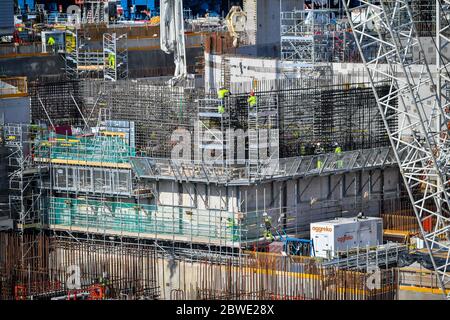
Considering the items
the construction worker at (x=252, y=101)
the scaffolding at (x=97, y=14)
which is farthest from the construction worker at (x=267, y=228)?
the scaffolding at (x=97, y=14)

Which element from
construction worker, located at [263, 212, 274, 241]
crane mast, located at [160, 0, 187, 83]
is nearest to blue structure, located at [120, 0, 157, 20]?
crane mast, located at [160, 0, 187, 83]

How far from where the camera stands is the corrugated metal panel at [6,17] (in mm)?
78125

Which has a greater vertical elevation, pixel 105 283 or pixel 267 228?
pixel 267 228

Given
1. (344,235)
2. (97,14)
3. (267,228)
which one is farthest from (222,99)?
(97,14)

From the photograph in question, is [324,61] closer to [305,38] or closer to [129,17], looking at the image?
[305,38]

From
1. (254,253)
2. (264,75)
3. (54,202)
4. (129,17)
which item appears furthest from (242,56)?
(129,17)

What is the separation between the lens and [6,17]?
78750 millimetres

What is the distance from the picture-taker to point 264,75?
7756 centimetres

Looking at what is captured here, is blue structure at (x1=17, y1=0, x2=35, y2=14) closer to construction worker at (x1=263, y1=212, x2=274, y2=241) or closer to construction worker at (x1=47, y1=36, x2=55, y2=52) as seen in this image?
construction worker at (x1=47, y1=36, x2=55, y2=52)

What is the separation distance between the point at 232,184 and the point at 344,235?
4.01 meters

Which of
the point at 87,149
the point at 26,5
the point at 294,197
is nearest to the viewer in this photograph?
the point at 294,197

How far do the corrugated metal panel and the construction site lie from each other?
6380 mm

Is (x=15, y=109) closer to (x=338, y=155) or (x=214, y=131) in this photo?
(x=214, y=131)

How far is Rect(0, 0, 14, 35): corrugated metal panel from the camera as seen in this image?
7812 cm
